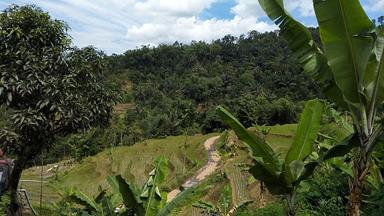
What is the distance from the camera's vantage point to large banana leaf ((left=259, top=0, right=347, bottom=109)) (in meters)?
4.83

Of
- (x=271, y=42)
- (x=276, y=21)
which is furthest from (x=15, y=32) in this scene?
(x=271, y=42)

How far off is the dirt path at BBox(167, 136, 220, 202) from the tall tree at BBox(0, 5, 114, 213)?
64.2 ft

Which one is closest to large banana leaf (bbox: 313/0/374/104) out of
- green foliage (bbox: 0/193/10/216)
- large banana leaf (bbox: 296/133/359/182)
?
large banana leaf (bbox: 296/133/359/182)

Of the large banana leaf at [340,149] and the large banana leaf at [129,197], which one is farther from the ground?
the large banana leaf at [340,149]

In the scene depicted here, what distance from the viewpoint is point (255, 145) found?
488cm

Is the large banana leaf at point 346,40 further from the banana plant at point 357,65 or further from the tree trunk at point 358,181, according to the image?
the tree trunk at point 358,181

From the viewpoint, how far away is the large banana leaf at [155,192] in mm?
6594

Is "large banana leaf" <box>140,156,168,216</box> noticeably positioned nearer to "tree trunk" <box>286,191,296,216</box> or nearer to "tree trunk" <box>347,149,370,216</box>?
"tree trunk" <box>286,191,296,216</box>

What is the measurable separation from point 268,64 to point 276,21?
66.9 metres

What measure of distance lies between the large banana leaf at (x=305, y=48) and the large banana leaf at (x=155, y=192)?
10.1 ft

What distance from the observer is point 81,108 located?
20.1 ft

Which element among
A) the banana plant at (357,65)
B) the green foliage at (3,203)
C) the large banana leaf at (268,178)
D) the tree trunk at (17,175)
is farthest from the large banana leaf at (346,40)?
the green foliage at (3,203)

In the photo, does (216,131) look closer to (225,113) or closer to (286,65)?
(286,65)

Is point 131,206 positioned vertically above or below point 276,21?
below
